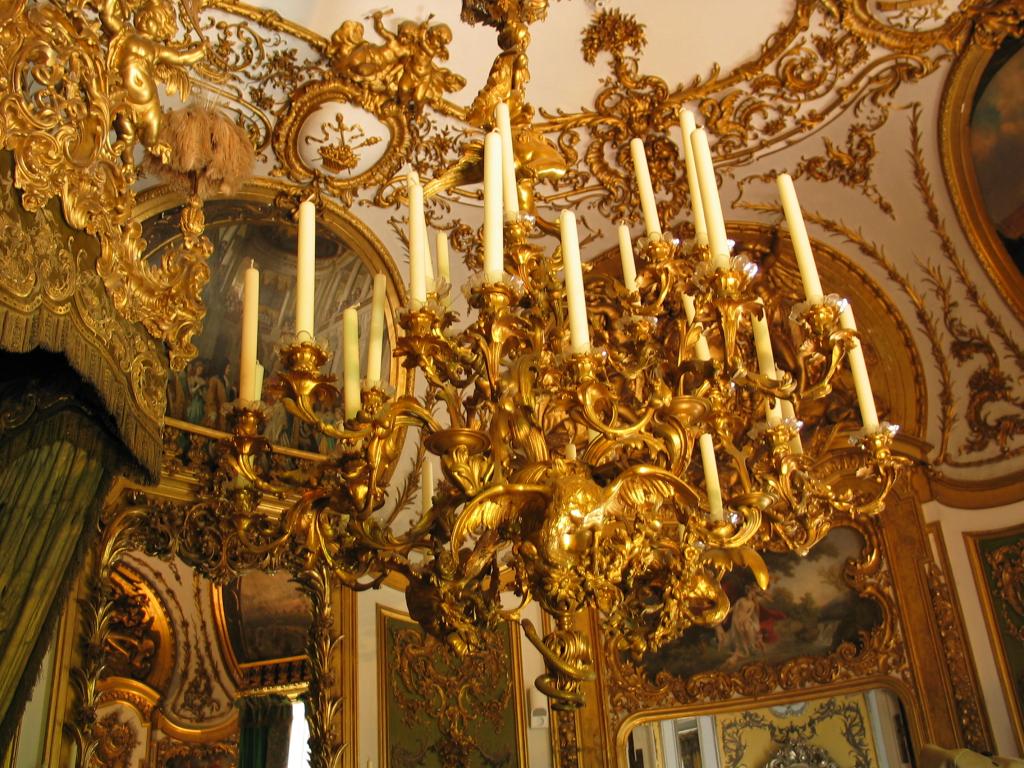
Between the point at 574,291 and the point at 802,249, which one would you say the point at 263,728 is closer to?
the point at 574,291

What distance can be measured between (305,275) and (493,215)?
59 cm

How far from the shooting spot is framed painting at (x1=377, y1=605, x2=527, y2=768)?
5.70 metres

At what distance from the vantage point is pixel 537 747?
634cm

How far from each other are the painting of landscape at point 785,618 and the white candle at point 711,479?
3.61 m

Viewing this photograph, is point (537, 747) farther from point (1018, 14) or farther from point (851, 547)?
point (1018, 14)

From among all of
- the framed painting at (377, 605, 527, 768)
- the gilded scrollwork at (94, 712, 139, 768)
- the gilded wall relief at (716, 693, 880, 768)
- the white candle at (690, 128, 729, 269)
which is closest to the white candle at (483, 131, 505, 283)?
the white candle at (690, 128, 729, 269)

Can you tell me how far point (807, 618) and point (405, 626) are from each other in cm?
275

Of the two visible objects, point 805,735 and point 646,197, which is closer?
point 646,197

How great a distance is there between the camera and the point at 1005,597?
590 centimetres

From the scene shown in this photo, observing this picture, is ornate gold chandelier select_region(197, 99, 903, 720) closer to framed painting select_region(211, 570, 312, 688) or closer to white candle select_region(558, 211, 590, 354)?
white candle select_region(558, 211, 590, 354)

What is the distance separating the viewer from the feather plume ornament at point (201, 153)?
3.71 metres

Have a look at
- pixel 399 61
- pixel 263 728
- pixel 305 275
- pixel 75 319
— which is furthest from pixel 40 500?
pixel 263 728

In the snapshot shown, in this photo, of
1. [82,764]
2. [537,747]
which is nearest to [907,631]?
[537,747]

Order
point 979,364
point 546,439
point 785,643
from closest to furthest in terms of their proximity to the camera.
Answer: point 546,439
point 979,364
point 785,643
